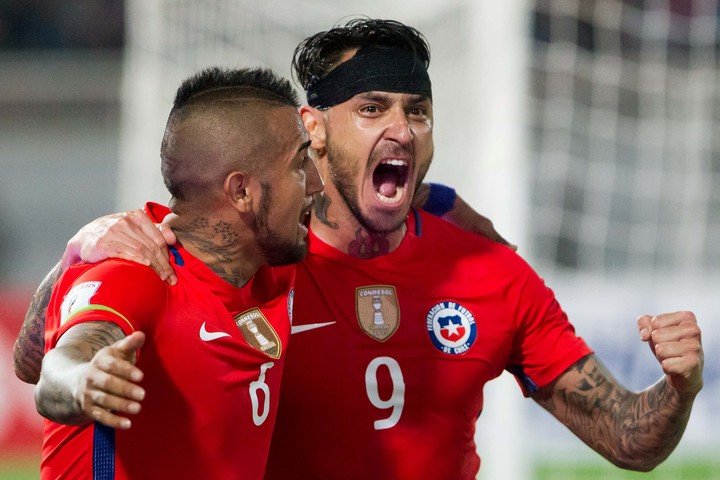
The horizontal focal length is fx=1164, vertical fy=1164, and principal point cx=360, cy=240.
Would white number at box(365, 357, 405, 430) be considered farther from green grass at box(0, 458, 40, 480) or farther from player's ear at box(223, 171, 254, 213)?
green grass at box(0, 458, 40, 480)

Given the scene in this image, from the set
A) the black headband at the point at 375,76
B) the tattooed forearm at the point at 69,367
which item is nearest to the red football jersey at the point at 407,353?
the black headband at the point at 375,76

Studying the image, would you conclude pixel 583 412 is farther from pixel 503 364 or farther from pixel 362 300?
pixel 362 300

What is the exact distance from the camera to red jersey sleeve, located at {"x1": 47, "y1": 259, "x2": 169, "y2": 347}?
261 cm

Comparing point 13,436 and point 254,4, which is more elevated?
point 254,4

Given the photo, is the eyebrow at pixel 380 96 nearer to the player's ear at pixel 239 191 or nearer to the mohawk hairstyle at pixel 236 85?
the mohawk hairstyle at pixel 236 85

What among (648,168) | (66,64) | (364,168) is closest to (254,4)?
(648,168)

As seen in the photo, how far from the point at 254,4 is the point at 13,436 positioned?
14.3ft

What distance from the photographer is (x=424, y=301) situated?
3.74m

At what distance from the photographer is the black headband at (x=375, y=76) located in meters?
3.77

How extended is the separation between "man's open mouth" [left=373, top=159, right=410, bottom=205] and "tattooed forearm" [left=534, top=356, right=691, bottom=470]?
0.79 meters

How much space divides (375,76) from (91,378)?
5.82 ft

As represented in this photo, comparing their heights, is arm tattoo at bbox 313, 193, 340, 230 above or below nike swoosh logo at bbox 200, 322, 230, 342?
above

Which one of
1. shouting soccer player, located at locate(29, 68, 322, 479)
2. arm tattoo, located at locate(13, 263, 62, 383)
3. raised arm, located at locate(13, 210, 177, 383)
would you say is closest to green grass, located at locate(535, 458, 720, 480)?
shouting soccer player, located at locate(29, 68, 322, 479)

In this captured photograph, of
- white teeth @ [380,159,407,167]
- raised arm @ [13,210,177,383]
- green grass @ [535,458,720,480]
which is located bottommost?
green grass @ [535,458,720,480]
